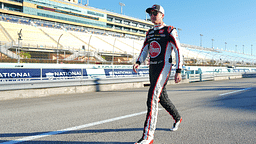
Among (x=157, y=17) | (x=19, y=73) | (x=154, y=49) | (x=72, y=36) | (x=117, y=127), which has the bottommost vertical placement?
(x=117, y=127)

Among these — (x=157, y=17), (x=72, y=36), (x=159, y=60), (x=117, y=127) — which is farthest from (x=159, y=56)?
(x=72, y=36)

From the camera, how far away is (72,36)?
50219 millimetres

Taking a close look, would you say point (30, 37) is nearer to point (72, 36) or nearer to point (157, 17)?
point (72, 36)

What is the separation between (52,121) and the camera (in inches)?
162

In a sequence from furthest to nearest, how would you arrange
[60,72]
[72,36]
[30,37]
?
[72,36]
[30,37]
[60,72]

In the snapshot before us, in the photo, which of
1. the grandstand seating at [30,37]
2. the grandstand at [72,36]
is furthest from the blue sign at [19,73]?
the grandstand seating at [30,37]

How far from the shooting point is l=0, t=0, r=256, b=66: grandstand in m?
28.4

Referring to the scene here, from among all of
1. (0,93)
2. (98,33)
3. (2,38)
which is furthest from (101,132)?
(98,33)

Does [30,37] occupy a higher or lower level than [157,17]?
higher

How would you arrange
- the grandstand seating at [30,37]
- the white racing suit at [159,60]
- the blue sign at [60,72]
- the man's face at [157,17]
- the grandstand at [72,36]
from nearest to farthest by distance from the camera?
the white racing suit at [159,60] < the man's face at [157,17] < the blue sign at [60,72] < the grandstand at [72,36] < the grandstand seating at [30,37]

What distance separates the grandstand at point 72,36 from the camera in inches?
1119

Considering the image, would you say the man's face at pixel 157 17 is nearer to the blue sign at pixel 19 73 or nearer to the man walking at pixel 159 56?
the man walking at pixel 159 56

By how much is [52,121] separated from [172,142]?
2470mm

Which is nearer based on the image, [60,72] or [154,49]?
[154,49]
